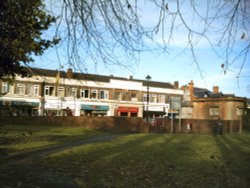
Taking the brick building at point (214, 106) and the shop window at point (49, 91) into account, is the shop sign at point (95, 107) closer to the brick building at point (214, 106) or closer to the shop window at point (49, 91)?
the shop window at point (49, 91)

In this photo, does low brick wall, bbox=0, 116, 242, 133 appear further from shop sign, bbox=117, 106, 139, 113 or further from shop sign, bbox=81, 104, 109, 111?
shop sign, bbox=117, 106, 139, 113

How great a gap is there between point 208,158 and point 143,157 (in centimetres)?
232

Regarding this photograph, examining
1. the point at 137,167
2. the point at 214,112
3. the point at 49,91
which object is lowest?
the point at 137,167

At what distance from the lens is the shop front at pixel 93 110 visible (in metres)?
69.5

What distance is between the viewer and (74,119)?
158ft

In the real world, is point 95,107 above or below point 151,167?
above

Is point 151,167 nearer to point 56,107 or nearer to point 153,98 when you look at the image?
point 56,107

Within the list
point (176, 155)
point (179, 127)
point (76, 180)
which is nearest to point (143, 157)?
point (176, 155)

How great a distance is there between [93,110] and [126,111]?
7170 millimetres

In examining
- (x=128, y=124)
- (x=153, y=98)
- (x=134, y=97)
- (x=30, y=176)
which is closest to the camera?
(x=30, y=176)

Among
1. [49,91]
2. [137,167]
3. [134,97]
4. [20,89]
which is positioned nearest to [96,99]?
[49,91]

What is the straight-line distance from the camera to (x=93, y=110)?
70.9 meters

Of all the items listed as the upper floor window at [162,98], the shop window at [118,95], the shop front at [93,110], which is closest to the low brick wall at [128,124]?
the shop front at [93,110]

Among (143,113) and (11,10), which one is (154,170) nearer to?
(11,10)
